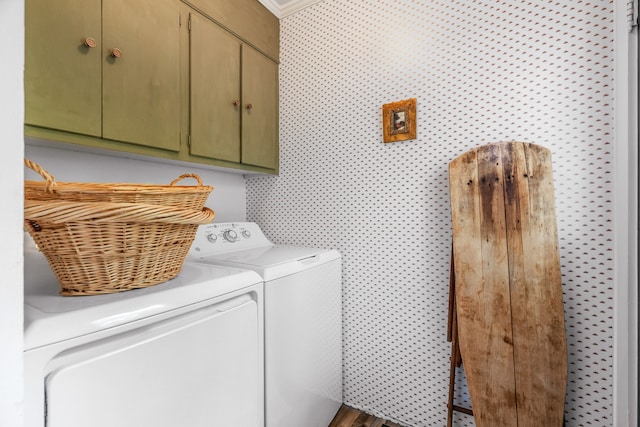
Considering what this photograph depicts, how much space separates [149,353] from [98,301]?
0.19 metres

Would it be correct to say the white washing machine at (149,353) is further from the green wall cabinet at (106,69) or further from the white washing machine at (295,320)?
the green wall cabinet at (106,69)

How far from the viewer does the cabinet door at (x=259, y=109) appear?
6.09ft

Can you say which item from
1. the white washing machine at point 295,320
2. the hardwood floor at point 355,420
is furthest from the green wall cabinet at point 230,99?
the hardwood floor at point 355,420

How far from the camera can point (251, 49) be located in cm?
189

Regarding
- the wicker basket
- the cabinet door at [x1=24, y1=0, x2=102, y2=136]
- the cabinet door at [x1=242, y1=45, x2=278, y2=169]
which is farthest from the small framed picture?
the cabinet door at [x1=24, y1=0, x2=102, y2=136]

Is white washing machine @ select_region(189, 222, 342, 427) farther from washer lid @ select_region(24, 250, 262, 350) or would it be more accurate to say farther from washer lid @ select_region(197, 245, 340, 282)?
washer lid @ select_region(24, 250, 262, 350)

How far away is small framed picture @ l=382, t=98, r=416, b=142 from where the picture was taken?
1687mm

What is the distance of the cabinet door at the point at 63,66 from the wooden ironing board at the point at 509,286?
1636mm

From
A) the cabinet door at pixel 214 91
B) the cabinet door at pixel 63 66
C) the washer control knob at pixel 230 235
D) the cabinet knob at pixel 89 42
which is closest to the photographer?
the cabinet door at pixel 63 66

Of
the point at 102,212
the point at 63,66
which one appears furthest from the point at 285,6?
the point at 102,212

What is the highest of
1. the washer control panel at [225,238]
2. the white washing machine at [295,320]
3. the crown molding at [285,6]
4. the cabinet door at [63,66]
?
the crown molding at [285,6]

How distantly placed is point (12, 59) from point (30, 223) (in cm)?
48

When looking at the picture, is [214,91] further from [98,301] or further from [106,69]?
[98,301]

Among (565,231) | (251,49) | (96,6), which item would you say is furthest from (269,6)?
(565,231)
